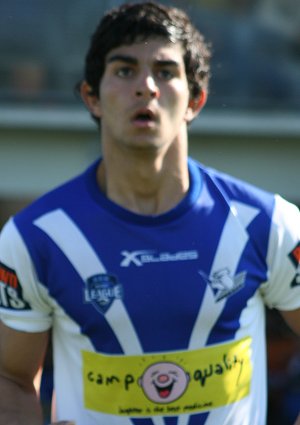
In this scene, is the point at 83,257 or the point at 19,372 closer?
the point at 83,257

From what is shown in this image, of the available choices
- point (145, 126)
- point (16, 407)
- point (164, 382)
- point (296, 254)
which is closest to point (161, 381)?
point (164, 382)

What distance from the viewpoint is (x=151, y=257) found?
13.5ft

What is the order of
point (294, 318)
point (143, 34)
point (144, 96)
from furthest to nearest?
point (294, 318)
point (143, 34)
point (144, 96)

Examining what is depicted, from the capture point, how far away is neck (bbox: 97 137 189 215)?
4141 mm

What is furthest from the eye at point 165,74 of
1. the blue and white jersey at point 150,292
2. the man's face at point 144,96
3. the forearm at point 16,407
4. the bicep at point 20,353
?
the forearm at point 16,407

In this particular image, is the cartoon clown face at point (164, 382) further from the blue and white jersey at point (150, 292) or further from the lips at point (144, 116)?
the lips at point (144, 116)

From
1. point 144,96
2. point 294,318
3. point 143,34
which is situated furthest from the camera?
point 294,318

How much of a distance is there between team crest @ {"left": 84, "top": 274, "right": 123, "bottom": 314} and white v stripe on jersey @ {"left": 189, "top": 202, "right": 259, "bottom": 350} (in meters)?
0.26

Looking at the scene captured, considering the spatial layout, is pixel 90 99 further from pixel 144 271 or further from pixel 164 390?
pixel 164 390

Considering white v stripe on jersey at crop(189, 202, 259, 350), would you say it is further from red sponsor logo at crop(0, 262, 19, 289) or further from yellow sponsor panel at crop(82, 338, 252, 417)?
red sponsor logo at crop(0, 262, 19, 289)

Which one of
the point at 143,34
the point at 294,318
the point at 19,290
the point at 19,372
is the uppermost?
the point at 143,34

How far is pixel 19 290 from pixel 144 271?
15.2 inches

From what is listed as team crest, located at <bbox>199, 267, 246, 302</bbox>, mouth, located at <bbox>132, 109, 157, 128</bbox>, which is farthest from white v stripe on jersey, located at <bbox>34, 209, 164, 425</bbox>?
mouth, located at <bbox>132, 109, 157, 128</bbox>

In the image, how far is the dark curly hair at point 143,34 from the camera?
4184 mm
